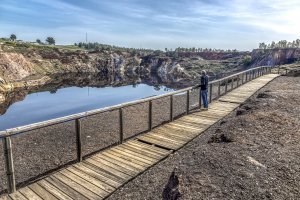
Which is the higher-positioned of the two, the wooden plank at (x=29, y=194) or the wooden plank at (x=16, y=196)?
the wooden plank at (x=29, y=194)

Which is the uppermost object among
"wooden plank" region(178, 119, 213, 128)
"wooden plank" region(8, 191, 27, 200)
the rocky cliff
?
the rocky cliff

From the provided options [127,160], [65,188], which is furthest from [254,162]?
[65,188]

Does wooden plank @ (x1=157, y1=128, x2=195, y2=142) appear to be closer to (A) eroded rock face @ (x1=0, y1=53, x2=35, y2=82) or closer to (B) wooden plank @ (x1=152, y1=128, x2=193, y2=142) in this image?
(B) wooden plank @ (x1=152, y1=128, x2=193, y2=142)

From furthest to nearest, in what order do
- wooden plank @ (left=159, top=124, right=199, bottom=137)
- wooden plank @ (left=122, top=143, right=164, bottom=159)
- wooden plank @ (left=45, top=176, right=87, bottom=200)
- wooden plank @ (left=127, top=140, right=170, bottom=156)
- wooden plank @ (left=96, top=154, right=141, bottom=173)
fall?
wooden plank @ (left=159, top=124, right=199, bottom=137)
wooden plank @ (left=127, top=140, right=170, bottom=156)
wooden plank @ (left=122, top=143, right=164, bottom=159)
wooden plank @ (left=96, top=154, right=141, bottom=173)
wooden plank @ (left=45, top=176, right=87, bottom=200)

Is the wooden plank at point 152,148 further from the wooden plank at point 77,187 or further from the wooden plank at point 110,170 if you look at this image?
the wooden plank at point 77,187

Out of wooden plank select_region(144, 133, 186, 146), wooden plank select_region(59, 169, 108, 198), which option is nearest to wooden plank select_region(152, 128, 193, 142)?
wooden plank select_region(144, 133, 186, 146)

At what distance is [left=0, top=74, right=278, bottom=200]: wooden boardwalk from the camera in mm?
6023

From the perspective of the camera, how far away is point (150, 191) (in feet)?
20.4

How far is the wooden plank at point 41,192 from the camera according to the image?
582cm

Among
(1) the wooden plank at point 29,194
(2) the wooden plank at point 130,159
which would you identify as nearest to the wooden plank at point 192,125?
(2) the wooden plank at point 130,159

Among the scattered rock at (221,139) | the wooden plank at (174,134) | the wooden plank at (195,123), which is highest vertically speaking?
the scattered rock at (221,139)

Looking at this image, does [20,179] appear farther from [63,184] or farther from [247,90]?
[247,90]

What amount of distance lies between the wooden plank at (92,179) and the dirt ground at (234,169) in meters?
0.22

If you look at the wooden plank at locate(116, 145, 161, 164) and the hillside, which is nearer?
the wooden plank at locate(116, 145, 161, 164)
